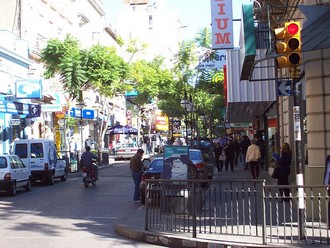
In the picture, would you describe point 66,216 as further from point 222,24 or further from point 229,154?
point 229,154

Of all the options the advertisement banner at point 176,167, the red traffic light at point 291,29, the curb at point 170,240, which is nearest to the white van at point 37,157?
the advertisement banner at point 176,167

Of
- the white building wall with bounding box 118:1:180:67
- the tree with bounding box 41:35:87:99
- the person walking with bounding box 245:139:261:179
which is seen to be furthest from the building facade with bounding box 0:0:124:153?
the white building wall with bounding box 118:1:180:67

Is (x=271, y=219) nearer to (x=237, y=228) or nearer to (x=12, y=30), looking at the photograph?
(x=237, y=228)

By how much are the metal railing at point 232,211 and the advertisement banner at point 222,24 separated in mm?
8791

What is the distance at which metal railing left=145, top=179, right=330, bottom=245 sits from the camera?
848 centimetres

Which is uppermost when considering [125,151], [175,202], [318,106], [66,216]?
[318,106]

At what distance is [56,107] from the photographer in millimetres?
32375

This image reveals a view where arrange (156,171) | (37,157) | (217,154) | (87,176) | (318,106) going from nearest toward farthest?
(318,106), (156,171), (87,176), (37,157), (217,154)

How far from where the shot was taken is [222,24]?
17.3 metres

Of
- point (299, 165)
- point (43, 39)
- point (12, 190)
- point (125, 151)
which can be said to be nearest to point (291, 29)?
point (299, 165)

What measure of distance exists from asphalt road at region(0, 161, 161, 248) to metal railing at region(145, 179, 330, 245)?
2.75 feet

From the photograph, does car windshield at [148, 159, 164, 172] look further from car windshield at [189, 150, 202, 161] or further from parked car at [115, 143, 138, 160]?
parked car at [115, 143, 138, 160]

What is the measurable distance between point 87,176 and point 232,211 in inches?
504

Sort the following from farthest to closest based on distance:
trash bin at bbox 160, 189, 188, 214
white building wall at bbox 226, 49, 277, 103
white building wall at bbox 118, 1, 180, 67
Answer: white building wall at bbox 118, 1, 180, 67 → white building wall at bbox 226, 49, 277, 103 → trash bin at bbox 160, 189, 188, 214
